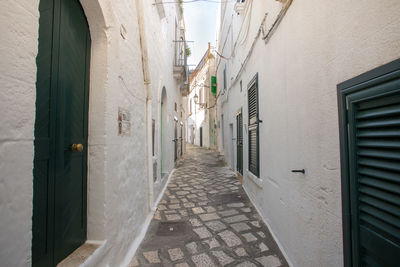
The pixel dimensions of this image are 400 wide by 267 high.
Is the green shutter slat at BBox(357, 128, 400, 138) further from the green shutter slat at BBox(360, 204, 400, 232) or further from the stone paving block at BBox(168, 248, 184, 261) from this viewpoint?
the stone paving block at BBox(168, 248, 184, 261)

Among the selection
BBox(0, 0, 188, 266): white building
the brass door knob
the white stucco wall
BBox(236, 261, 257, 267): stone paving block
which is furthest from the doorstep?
BBox(236, 261, 257, 267): stone paving block

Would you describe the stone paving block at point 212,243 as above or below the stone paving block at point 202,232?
below

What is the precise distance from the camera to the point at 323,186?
1644 millimetres

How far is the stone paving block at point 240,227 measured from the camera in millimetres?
3174

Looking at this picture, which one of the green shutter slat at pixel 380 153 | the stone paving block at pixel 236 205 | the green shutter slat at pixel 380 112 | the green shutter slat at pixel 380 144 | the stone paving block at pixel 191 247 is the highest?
the green shutter slat at pixel 380 112

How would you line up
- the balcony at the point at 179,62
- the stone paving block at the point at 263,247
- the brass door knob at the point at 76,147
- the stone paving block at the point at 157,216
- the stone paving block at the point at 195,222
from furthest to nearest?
the balcony at the point at 179,62, the stone paving block at the point at 157,216, the stone paving block at the point at 195,222, the stone paving block at the point at 263,247, the brass door knob at the point at 76,147

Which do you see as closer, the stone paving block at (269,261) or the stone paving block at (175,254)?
the stone paving block at (269,261)

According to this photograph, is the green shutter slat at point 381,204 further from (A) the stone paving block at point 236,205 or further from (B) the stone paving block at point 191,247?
(A) the stone paving block at point 236,205

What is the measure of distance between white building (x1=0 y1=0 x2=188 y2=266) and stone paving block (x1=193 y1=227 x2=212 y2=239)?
2.90ft

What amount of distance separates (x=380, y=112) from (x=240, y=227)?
2758 mm

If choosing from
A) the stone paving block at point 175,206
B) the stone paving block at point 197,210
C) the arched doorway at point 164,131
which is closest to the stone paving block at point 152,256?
the stone paving block at point 197,210

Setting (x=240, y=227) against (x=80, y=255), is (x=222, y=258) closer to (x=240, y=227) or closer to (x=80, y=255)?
(x=240, y=227)

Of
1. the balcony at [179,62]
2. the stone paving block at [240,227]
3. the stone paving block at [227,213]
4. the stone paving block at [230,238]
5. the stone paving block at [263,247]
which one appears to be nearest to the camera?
the stone paving block at [263,247]

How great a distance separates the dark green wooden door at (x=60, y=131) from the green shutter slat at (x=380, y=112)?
2039 millimetres
